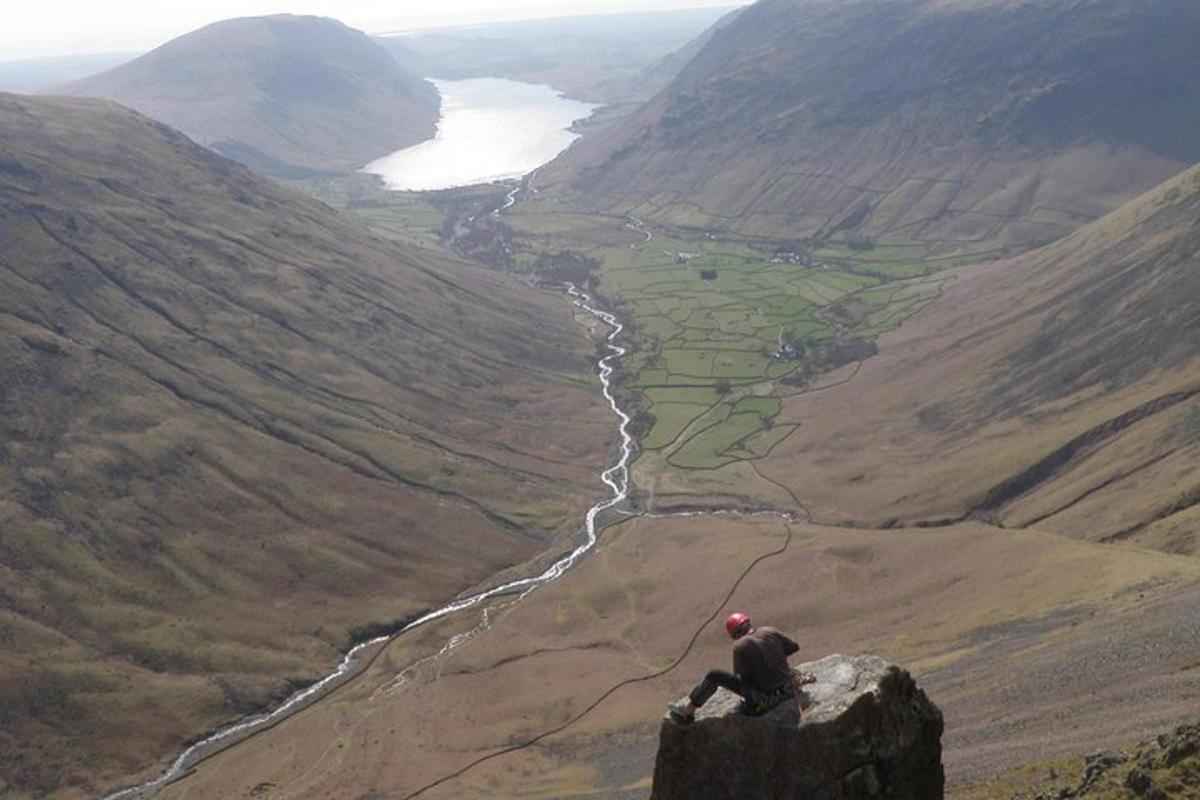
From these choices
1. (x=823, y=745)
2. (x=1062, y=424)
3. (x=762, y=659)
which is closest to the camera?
(x=823, y=745)

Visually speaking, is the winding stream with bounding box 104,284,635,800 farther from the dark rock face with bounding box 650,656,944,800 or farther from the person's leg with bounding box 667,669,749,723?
the person's leg with bounding box 667,669,749,723

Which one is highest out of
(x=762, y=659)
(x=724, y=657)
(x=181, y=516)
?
(x=762, y=659)

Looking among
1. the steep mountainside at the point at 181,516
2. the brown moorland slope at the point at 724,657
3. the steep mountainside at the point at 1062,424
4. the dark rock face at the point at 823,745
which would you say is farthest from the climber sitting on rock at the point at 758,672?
the steep mountainside at the point at 181,516

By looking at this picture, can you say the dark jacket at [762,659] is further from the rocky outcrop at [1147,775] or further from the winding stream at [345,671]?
the winding stream at [345,671]

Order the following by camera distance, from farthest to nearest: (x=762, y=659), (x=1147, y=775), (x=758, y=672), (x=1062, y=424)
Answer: (x=1062, y=424), (x=1147, y=775), (x=758, y=672), (x=762, y=659)

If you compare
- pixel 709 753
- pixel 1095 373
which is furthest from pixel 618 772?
pixel 1095 373

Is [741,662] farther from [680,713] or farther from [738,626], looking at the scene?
[680,713]

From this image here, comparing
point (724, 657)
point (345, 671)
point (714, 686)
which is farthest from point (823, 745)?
point (345, 671)
